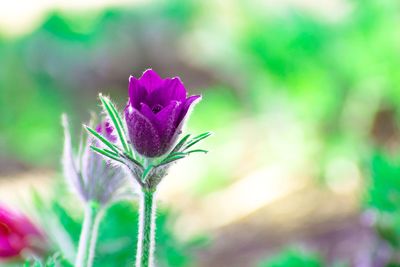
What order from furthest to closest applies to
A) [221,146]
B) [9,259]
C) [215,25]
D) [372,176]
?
1. [215,25]
2. [221,146]
3. [372,176]
4. [9,259]

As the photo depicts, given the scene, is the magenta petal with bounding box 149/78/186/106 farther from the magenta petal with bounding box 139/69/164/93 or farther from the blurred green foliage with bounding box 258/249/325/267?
the blurred green foliage with bounding box 258/249/325/267

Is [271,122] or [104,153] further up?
[271,122]

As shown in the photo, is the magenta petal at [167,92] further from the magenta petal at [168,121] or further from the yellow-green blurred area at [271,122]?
A: the yellow-green blurred area at [271,122]

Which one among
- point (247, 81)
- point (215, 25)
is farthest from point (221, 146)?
point (215, 25)

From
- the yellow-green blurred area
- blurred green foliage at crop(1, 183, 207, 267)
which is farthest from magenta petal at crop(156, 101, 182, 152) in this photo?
the yellow-green blurred area

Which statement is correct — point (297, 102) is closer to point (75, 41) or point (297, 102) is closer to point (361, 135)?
point (361, 135)

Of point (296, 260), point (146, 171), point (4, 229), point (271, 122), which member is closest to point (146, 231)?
point (146, 171)

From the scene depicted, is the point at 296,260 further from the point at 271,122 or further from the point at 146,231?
the point at 271,122
